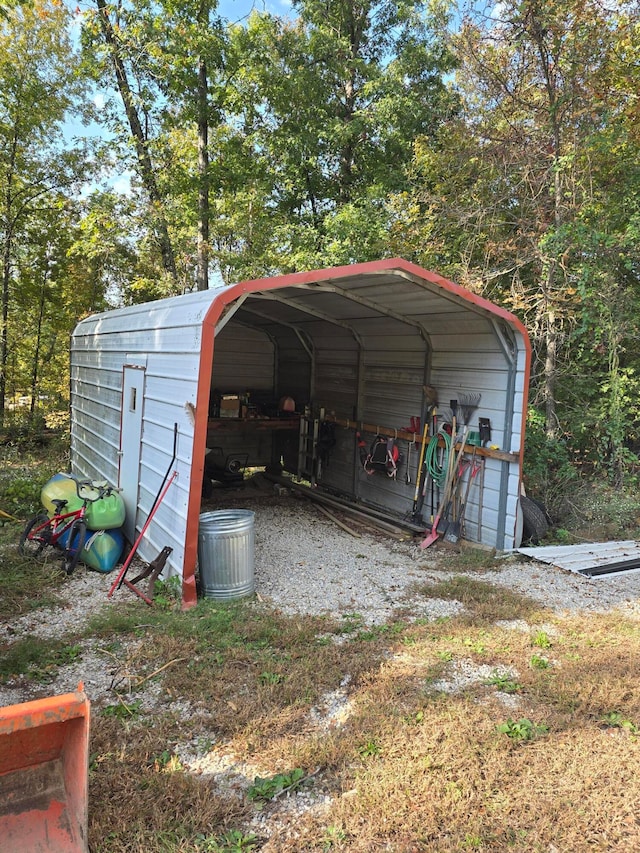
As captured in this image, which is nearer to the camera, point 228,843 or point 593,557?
point 228,843

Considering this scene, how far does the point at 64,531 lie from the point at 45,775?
12.3 ft

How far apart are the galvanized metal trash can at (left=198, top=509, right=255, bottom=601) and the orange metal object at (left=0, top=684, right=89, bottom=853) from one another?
255 centimetres

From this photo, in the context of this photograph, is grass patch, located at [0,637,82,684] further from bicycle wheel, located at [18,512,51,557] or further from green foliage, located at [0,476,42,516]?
green foliage, located at [0,476,42,516]

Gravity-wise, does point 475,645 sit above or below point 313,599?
above

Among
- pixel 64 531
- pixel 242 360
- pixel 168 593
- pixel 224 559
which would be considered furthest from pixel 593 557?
pixel 242 360

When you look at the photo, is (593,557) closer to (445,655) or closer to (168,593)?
(445,655)

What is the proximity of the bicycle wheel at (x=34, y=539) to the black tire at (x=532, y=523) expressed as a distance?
5118mm

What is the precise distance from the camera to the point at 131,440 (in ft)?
20.3

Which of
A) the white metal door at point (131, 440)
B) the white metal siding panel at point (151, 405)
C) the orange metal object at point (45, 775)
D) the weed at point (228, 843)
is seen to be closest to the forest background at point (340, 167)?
the white metal siding panel at point (151, 405)

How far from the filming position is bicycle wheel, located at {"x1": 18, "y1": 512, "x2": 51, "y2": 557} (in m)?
5.57

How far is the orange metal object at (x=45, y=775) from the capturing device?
195cm

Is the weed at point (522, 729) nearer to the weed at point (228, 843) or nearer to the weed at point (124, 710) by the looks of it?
the weed at point (228, 843)

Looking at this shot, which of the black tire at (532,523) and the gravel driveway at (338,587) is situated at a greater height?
the black tire at (532,523)

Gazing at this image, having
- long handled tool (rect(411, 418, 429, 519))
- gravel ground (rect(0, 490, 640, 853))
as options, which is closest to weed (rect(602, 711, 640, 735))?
gravel ground (rect(0, 490, 640, 853))
